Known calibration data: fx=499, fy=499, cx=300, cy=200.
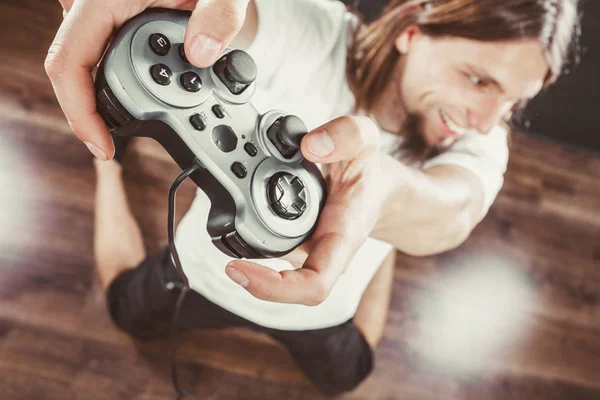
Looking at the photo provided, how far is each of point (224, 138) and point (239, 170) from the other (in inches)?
1.3

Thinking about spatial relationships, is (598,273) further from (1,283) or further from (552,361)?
(1,283)

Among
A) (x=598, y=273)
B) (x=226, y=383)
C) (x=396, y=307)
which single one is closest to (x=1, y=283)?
(x=226, y=383)

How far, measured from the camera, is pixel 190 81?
17.0 inches

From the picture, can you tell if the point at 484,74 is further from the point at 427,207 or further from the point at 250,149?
the point at 250,149

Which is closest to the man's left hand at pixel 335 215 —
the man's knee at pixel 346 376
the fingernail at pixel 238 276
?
the fingernail at pixel 238 276

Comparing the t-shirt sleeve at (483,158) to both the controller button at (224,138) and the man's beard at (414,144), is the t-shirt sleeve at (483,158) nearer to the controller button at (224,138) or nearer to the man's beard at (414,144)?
the man's beard at (414,144)

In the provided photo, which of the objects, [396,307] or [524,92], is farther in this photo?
[396,307]

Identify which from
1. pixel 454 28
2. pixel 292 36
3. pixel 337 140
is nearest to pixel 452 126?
pixel 454 28

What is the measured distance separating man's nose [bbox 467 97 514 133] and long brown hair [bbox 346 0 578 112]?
0.08 m

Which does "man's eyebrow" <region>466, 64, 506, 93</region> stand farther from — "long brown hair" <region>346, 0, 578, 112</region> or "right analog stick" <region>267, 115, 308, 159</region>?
"right analog stick" <region>267, 115, 308, 159</region>

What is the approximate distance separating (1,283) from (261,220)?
648 mm

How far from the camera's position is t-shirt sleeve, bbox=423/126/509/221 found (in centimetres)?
68

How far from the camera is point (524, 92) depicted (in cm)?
68

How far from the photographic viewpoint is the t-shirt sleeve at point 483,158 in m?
0.68
